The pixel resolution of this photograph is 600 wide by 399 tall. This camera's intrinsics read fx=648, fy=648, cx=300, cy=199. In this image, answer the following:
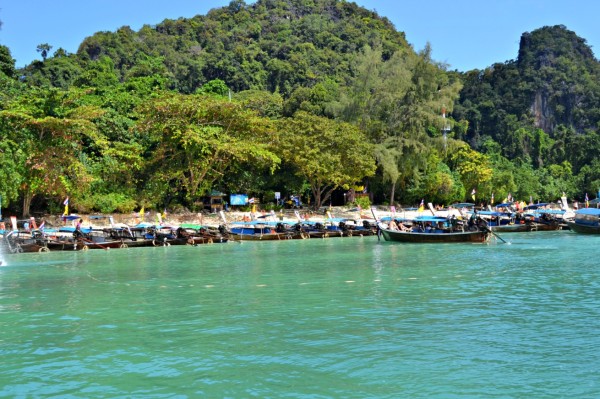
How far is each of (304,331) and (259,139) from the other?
148 ft

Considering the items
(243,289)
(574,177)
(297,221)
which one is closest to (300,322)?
(243,289)

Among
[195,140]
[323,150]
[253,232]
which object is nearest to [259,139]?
[323,150]

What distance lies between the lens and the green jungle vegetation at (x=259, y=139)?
164 ft

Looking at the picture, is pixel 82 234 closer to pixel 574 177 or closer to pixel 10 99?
pixel 10 99

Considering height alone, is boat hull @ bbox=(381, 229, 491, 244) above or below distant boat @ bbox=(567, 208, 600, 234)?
below

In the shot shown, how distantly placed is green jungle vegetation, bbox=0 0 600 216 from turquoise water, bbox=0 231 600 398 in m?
20.3

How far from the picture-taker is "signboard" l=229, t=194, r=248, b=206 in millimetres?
62031

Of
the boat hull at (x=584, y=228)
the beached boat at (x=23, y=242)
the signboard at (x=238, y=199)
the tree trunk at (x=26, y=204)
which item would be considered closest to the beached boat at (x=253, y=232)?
the signboard at (x=238, y=199)

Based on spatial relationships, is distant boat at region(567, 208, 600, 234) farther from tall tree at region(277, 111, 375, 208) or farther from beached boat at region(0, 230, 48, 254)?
beached boat at region(0, 230, 48, 254)

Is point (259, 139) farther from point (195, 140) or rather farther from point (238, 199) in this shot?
point (195, 140)

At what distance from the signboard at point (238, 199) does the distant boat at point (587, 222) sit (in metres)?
29.4

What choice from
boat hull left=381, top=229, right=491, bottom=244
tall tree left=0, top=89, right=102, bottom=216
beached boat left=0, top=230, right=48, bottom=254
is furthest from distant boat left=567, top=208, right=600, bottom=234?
beached boat left=0, top=230, right=48, bottom=254

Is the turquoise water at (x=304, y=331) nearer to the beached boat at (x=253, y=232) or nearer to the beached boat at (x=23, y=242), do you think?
the beached boat at (x=23, y=242)

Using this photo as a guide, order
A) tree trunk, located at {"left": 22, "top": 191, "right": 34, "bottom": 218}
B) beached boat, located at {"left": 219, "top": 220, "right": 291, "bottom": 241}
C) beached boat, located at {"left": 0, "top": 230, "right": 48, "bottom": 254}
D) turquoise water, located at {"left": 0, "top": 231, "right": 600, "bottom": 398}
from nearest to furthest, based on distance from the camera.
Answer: turquoise water, located at {"left": 0, "top": 231, "right": 600, "bottom": 398}
beached boat, located at {"left": 0, "top": 230, "right": 48, "bottom": 254}
tree trunk, located at {"left": 22, "top": 191, "right": 34, "bottom": 218}
beached boat, located at {"left": 219, "top": 220, "right": 291, "bottom": 241}
